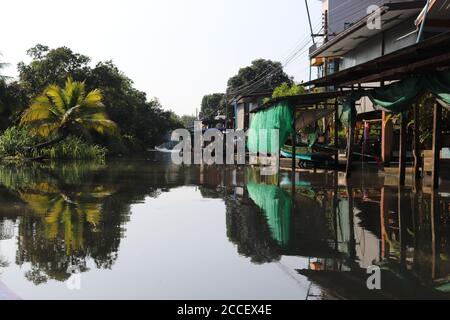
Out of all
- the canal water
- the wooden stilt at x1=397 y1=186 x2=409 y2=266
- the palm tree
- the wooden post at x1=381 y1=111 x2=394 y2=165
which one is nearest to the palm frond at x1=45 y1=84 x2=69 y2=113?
the palm tree

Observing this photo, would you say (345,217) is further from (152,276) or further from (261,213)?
(152,276)

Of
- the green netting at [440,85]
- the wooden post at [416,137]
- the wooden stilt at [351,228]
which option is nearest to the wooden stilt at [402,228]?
the wooden stilt at [351,228]

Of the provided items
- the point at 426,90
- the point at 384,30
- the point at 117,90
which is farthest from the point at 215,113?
the point at 426,90

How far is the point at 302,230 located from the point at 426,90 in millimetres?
6231

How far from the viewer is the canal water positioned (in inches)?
223

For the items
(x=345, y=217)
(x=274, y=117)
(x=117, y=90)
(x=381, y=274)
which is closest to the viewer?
(x=381, y=274)

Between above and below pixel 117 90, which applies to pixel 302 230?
below

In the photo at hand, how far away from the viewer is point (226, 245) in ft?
26.0

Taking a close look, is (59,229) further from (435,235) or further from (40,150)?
(40,150)

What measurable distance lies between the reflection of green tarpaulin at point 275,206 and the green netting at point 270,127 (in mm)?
6060

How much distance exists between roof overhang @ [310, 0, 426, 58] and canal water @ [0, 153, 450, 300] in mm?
9107

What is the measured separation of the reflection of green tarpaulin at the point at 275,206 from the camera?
28.5 ft

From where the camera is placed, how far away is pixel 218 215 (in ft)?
35.3

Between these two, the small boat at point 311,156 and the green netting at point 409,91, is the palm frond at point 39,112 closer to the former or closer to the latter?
the small boat at point 311,156
